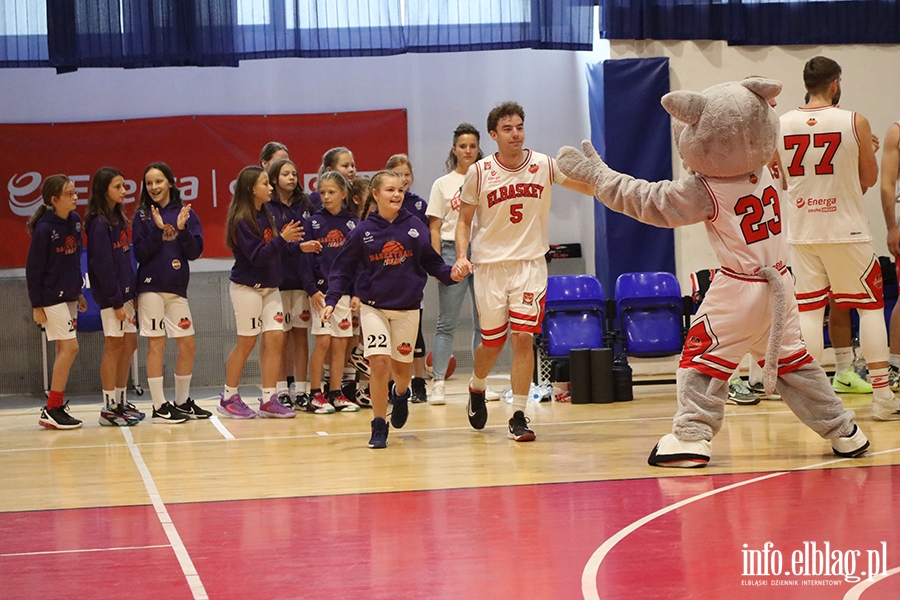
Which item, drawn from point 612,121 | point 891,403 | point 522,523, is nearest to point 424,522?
point 522,523

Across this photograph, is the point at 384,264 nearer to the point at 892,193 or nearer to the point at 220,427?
the point at 220,427

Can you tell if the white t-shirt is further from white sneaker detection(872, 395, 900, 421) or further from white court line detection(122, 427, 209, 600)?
white sneaker detection(872, 395, 900, 421)

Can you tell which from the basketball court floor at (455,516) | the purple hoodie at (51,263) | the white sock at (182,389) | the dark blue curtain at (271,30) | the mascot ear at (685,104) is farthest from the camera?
the dark blue curtain at (271,30)

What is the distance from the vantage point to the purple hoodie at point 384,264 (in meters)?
6.03

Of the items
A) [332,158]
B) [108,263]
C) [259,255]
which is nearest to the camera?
[108,263]

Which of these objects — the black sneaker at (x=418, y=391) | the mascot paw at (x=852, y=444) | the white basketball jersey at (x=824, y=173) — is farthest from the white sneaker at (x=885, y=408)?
the black sneaker at (x=418, y=391)

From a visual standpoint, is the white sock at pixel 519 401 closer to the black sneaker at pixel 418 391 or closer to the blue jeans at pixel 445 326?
the blue jeans at pixel 445 326

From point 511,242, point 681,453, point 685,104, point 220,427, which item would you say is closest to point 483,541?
point 681,453

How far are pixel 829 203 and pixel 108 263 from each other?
481 centimetres

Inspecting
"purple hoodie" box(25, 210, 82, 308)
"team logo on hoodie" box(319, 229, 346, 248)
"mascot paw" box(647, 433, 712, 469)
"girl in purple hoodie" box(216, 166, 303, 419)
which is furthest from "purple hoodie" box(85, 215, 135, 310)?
"mascot paw" box(647, 433, 712, 469)

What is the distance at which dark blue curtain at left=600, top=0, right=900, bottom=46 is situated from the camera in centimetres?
918

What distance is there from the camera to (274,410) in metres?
7.57

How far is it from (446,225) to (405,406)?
2.41m

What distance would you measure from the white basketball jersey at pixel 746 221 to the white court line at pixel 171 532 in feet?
9.07
